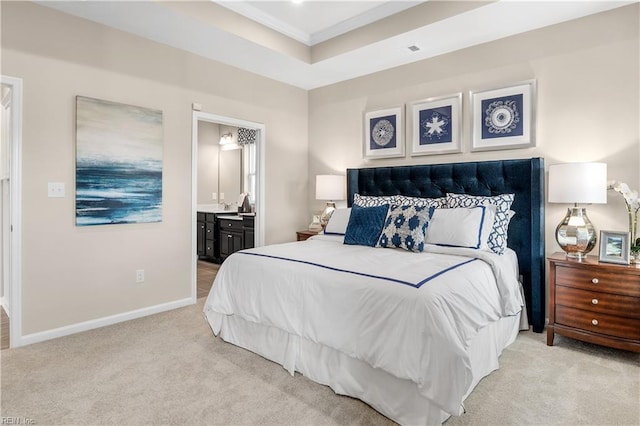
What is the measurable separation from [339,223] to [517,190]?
1.64 meters

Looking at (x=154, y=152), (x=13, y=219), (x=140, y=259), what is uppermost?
(x=154, y=152)

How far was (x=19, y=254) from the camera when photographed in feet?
9.24

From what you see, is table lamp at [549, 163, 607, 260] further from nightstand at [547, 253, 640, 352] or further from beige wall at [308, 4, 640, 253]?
beige wall at [308, 4, 640, 253]

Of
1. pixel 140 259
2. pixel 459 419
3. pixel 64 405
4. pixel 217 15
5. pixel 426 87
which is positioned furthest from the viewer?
pixel 426 87

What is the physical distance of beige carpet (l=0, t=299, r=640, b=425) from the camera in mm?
1907

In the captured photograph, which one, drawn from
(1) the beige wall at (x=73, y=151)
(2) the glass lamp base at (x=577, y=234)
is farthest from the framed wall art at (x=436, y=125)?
(1) the beige wall at (x=73, y=151)

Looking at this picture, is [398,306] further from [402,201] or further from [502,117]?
[502,117]

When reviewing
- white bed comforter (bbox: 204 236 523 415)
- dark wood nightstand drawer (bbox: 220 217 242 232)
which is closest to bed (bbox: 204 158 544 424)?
white bed comforter (bbox: 204 236 523 415)

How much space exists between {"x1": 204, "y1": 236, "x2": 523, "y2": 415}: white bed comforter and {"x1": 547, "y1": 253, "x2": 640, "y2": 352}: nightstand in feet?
1.11

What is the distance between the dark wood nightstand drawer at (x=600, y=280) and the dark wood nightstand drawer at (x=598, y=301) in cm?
3

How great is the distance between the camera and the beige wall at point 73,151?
2.86 meters

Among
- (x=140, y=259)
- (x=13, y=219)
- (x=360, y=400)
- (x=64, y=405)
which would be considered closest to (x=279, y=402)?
(x=360, y=400)

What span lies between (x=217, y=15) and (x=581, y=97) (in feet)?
10.4

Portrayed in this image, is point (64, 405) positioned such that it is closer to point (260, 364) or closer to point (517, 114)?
point (260, 364)
